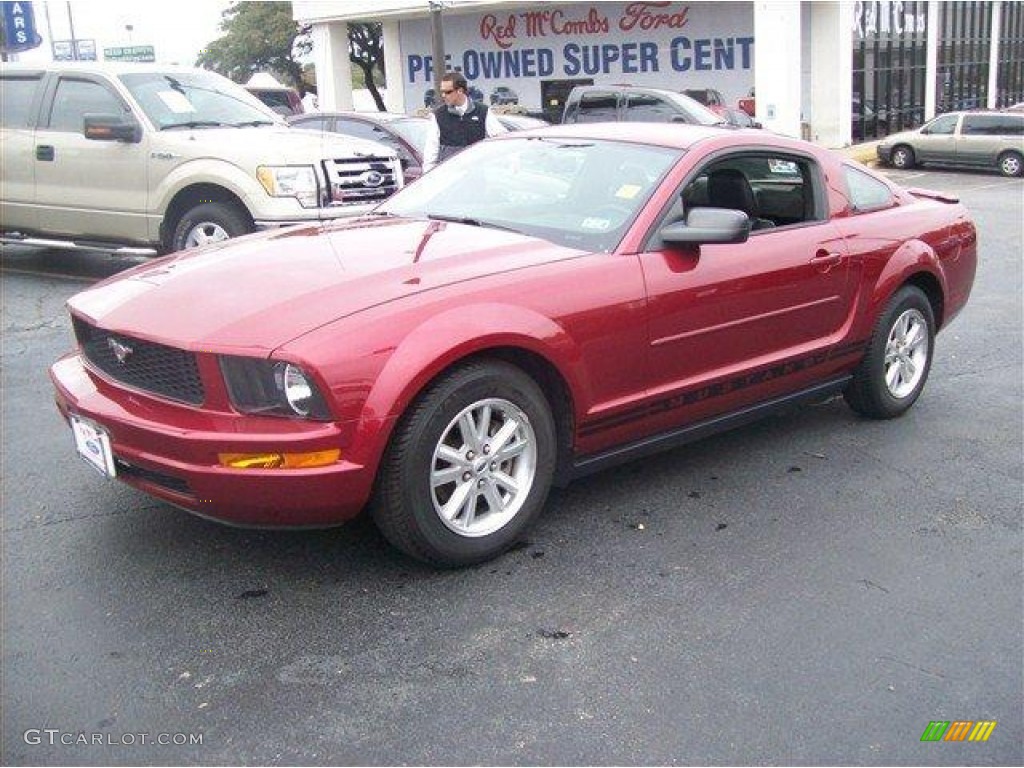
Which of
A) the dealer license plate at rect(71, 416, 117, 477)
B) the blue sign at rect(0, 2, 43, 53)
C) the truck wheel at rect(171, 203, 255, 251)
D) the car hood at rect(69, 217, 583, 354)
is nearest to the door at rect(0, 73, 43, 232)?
the truck wheel at rect(171, 203, 255, 251)

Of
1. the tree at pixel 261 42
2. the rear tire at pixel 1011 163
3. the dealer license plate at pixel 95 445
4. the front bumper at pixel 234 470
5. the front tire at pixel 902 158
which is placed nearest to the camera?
the front bumper at pixel 234 470

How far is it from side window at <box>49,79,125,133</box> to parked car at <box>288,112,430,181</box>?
3562 millimetres

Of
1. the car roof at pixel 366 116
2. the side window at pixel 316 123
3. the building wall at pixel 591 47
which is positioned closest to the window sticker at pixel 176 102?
the car roof at pixel 366 116

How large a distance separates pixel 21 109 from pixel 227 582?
7401 mm

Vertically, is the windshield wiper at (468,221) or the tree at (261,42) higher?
the tree at (261,42)

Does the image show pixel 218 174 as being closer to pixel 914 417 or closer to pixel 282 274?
pixel 282 274

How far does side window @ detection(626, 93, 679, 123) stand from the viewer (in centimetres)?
1800

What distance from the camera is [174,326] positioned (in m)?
3.71

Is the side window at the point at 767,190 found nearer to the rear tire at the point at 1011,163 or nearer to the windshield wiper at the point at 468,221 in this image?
the windshield wiper at the point at 468,221

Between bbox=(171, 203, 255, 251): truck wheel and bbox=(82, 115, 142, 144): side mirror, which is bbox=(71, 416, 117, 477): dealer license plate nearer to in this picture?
bbox=(171, 203, 255, 251): truck wheel

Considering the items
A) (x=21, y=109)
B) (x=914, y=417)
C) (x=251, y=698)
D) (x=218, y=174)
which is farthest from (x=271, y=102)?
(x=251, y=698)

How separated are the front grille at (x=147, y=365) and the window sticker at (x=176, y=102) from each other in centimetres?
571

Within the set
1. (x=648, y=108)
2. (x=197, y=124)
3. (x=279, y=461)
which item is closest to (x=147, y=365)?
(x=279, y=461)

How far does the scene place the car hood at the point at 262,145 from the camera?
8.63 metres
